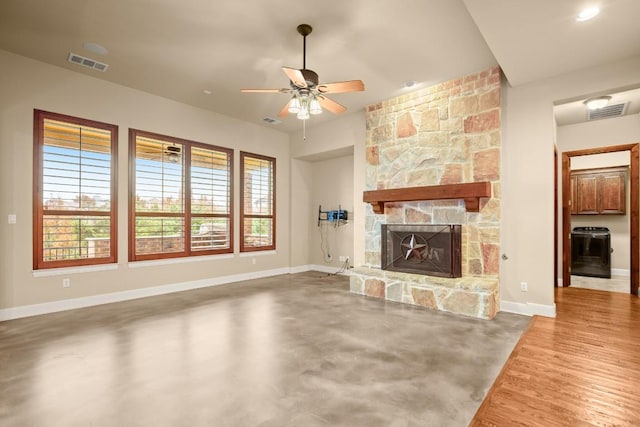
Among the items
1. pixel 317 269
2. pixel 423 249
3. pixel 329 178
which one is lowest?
pixel 317 269

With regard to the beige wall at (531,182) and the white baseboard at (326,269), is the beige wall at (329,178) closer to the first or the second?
the white baseboard at (326,269)

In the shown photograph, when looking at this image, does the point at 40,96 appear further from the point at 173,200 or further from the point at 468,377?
the point at 468,377

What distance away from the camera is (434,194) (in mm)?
4613

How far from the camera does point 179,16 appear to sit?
3.22m

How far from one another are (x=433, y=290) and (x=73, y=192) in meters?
5.22

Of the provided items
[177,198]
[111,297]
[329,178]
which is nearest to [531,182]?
[329,178]

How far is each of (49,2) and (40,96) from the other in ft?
5.50

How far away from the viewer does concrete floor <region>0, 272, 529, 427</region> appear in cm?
200

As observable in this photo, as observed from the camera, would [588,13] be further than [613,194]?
No

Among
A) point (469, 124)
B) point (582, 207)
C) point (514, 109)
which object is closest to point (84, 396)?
point (469, 124)

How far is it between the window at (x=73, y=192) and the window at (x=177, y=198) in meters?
0.32

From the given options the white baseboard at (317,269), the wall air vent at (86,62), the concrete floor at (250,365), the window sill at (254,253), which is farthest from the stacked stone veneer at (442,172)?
the wall air vent at (86,62)

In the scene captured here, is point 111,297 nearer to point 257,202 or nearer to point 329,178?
point 257,202

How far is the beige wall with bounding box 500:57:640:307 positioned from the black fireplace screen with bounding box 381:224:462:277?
2.14ft
